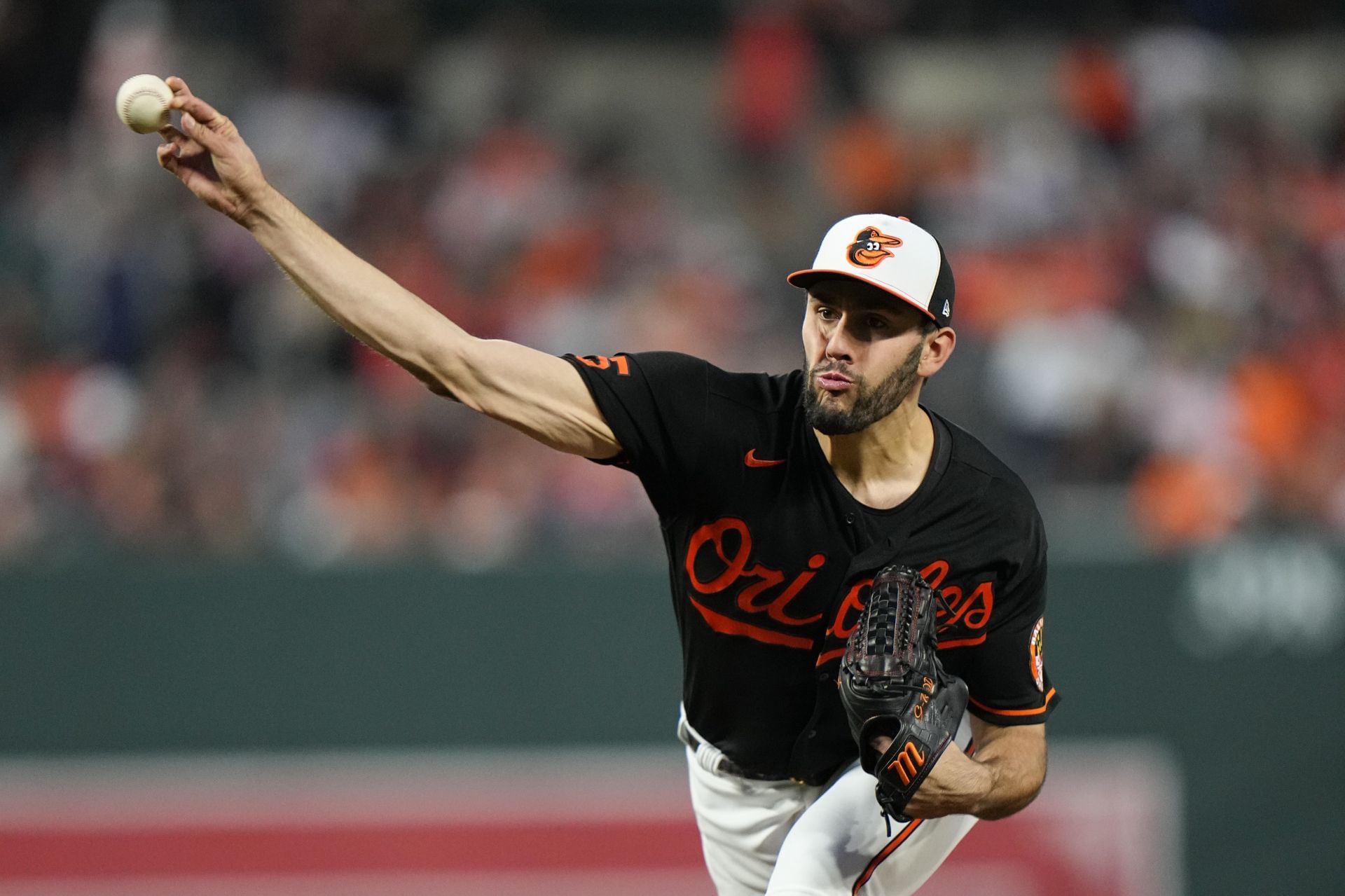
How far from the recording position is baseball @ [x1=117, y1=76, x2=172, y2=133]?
11.4ft

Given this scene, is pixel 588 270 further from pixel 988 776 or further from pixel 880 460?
pixel 988 776

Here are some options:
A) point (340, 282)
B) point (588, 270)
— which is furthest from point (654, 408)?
point (588, 270)

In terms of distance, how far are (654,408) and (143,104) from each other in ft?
4.32

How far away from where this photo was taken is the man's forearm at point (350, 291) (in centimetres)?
357

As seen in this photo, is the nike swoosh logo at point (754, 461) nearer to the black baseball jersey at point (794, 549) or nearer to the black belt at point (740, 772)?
the black baseball jersey at point (794, 549)

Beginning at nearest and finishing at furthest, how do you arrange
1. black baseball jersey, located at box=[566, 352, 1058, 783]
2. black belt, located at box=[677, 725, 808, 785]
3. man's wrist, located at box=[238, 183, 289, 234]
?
man's wrist, located at box=[238, 183, 289, 234], black baseball jersey, located at box=[566, 352, 1058, 783], black belt, located at box=[677, 725, 808, 785]

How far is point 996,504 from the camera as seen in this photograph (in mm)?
4242

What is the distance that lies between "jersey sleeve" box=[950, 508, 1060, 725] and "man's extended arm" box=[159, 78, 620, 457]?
133 centimetres

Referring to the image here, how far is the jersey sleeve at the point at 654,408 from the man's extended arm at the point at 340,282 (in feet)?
0.75

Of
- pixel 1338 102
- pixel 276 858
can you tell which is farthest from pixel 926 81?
pixel 276 858

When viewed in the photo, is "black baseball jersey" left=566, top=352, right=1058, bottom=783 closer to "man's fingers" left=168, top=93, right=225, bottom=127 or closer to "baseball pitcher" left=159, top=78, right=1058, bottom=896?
"baseball pitcher" left=159, top=78, right=1058, bottom=896

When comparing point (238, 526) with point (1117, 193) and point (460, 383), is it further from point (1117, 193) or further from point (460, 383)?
point (1117, 193)

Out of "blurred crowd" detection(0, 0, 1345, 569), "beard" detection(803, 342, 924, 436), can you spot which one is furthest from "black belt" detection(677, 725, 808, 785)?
"blurred crowd" detection(0, 0, 1345, 569)

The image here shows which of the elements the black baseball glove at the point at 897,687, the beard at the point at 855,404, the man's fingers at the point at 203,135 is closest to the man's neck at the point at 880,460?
the beard at the point at 855,404
